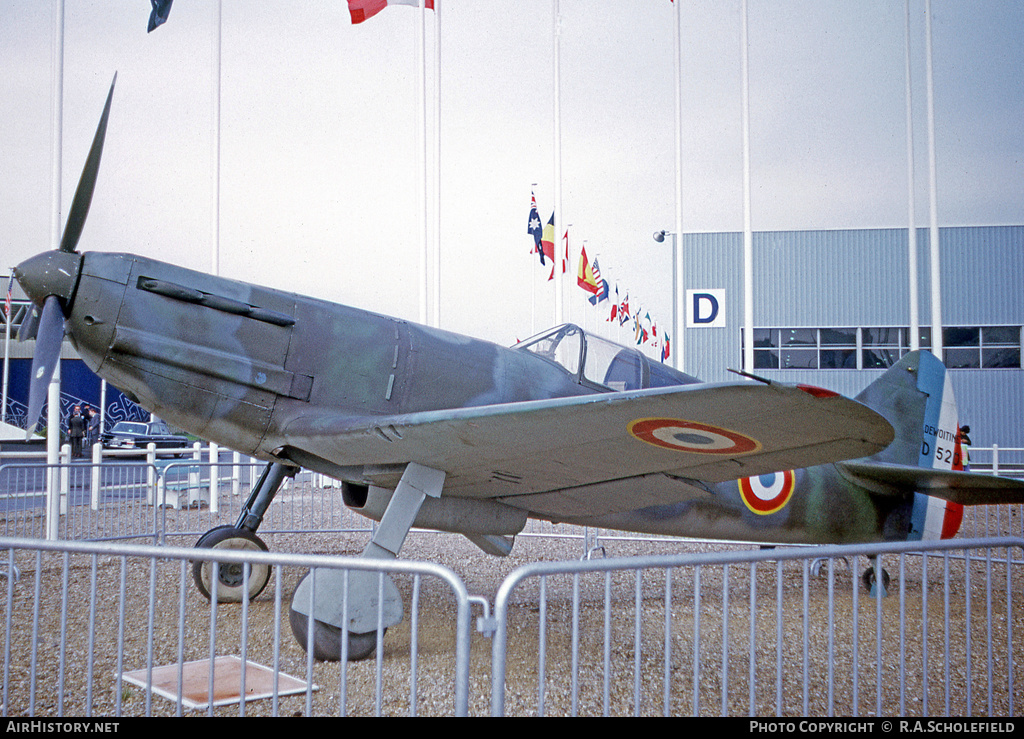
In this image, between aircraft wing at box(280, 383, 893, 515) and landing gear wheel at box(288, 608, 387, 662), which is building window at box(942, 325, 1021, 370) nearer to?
aircraft wing at box(280, 383, 893, 515)

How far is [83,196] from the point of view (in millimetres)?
4711

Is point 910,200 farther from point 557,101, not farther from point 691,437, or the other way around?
point 691,437

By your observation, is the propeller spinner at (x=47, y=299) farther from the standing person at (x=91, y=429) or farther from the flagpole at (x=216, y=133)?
the standing person at (x=91, y=429)

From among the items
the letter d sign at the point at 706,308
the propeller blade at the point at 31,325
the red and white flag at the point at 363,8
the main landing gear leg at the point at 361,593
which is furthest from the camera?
the letter d sign at the point at 706,308

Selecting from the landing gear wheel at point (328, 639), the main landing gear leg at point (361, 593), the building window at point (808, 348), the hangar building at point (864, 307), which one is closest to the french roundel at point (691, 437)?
the main landing gear leg at point (361, 593)

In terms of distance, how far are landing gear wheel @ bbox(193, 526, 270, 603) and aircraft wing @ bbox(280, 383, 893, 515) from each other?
1301mm

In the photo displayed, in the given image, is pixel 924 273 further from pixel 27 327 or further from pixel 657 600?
pixel 27 327

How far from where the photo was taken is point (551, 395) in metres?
4.98

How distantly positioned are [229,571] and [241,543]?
0.21 metres

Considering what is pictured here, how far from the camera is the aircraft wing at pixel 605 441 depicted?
2904 millimetres

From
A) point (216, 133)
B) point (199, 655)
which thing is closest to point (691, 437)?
point (199, 655)

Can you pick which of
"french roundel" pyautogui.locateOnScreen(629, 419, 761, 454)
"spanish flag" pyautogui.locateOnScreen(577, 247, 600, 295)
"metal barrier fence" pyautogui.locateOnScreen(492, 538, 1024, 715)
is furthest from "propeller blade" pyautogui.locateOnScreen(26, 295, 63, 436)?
"spanish flag" pyautogui.locateOnScreen(577, 247, 600, 295)

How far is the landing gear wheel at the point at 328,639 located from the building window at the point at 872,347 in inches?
773
